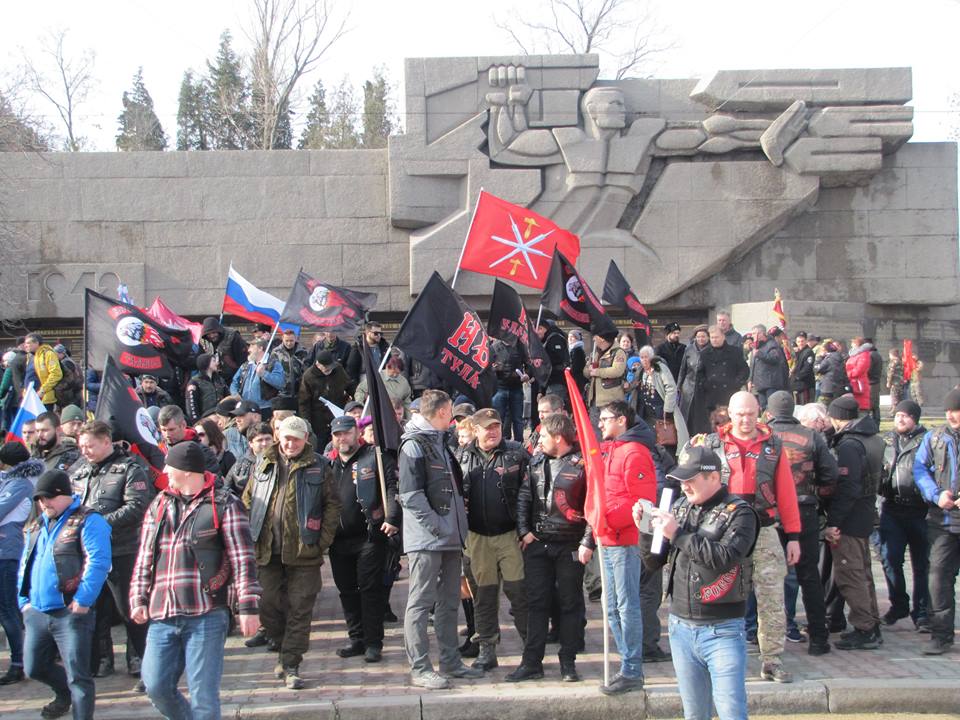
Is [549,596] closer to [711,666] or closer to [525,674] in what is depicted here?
[525,674]

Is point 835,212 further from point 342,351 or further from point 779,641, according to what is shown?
point 779,641

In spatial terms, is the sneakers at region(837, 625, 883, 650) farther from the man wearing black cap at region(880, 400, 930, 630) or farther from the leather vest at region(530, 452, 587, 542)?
the leather vest at region(530, 452, 587, 542)

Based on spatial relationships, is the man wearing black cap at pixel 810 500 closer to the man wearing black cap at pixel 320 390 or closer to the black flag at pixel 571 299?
the black flag at pixel 571 299

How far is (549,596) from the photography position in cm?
654

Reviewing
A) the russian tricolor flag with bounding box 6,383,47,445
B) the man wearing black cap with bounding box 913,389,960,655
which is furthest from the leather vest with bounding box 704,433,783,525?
the russian tricolor flag with bounding box 6,383,47,445

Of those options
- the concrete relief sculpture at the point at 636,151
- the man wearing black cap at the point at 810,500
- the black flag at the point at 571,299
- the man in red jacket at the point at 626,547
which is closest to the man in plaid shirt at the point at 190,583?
the man in red jacket at the point at 626,547

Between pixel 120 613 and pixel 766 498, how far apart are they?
4232 mm

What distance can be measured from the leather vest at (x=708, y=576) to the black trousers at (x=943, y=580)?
287 cm

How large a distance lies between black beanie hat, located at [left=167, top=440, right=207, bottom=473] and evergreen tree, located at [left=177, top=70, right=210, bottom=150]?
154 ft

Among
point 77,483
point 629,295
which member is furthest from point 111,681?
point 629,295

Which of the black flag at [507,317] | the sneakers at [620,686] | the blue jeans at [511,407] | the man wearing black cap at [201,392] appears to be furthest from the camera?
the blue jeans at [511,407]

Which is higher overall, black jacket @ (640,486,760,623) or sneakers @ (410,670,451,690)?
black jacket @ (640,486,760,623)

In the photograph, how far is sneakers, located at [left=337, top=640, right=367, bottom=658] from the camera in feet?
23.3

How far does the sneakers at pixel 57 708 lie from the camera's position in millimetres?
5953
